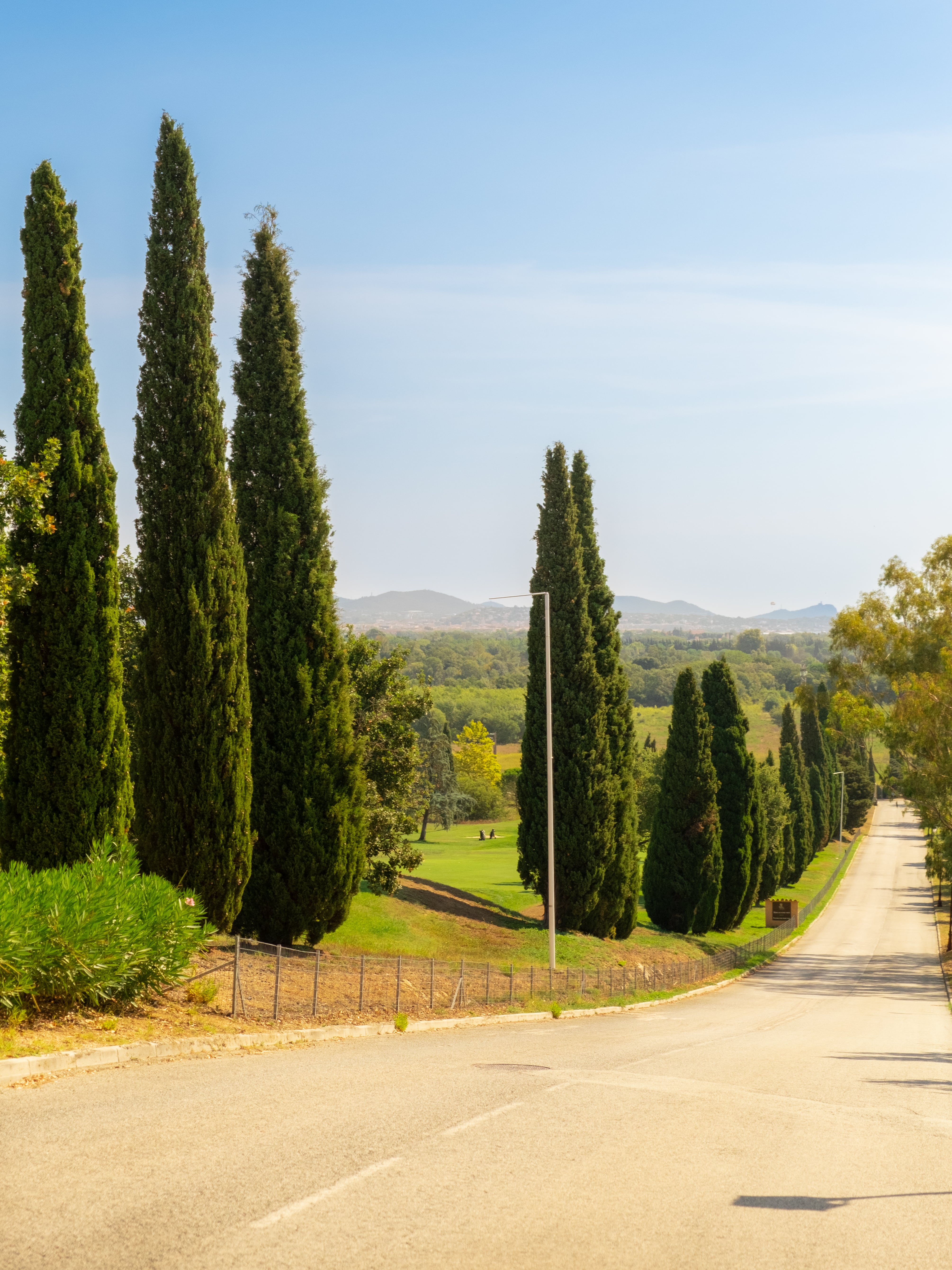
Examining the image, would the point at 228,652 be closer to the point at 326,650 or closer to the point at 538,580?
the point at 326,650

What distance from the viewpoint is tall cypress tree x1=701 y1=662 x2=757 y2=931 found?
51.4 meters

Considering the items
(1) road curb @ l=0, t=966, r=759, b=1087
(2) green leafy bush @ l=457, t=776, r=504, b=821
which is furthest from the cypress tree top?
(1) road curb @ l=0, t=966, r=759, b=1087

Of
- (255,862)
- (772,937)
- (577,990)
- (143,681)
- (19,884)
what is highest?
(143,681)

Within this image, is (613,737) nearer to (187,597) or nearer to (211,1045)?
(187,597)

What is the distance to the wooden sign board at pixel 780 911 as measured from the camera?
194ft

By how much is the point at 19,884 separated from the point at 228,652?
27.3ft

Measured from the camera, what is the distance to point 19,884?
12.2 metres

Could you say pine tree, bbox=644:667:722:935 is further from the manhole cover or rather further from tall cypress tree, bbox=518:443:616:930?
the manhole cover

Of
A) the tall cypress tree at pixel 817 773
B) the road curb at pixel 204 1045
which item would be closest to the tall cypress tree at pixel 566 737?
the road curb at pixel 204 1045

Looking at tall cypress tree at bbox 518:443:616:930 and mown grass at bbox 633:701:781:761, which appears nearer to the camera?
tall cypress tree at bbox 518:443:616:930

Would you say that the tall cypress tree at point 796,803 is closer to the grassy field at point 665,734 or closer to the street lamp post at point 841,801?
the street lamp post at point 841,801

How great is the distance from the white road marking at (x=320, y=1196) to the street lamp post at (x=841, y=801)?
110 m

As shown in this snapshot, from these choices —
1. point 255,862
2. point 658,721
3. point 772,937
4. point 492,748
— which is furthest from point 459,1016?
point 658,721

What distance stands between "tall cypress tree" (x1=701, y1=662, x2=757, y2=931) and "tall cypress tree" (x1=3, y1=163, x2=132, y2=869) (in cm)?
3740
